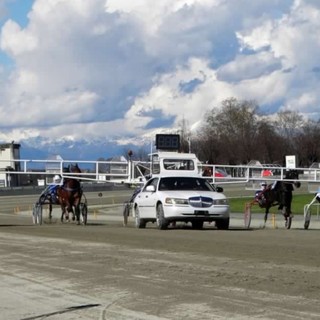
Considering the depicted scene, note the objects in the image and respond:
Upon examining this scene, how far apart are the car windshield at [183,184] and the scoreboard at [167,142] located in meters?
11.0

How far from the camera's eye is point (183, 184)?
69.9ft

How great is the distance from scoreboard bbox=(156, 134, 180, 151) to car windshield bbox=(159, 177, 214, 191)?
1105cm

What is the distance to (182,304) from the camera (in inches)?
334

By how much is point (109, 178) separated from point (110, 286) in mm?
24219

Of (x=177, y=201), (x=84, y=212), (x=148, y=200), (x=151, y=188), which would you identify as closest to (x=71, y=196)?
(x=84, y=212)

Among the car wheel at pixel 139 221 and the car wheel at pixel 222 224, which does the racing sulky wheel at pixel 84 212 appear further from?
the car wheel at pixel 222 224

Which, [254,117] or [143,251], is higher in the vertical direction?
[254,117]

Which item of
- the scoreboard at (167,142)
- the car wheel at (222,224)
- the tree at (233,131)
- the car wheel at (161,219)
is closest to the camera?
the car wheel at (161,219)

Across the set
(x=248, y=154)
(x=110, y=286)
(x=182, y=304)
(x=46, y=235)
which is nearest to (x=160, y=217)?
(x=46, y=235)

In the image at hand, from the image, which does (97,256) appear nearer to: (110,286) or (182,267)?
(182,267)

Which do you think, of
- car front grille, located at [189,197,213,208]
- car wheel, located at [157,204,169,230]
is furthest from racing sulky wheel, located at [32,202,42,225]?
car front grille, located at [189,197,213,208]

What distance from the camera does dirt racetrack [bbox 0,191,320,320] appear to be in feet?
27.1

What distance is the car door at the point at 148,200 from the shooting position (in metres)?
21.2

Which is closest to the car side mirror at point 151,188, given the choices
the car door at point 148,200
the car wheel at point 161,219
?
the car door at point 148,200
